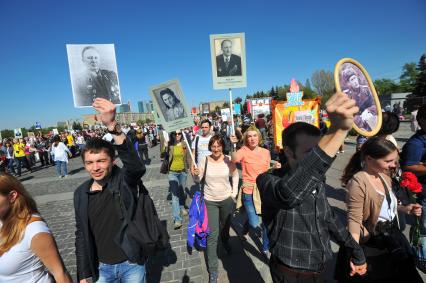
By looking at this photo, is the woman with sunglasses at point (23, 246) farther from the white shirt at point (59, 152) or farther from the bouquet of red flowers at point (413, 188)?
the white shirt at point (59, 152)

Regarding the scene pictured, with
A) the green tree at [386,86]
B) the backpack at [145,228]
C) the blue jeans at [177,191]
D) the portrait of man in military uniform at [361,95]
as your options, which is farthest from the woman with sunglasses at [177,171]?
the green tree at [386,86]

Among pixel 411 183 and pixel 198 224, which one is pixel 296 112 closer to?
pixel 198 224

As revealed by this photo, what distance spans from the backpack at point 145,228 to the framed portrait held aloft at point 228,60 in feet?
10.1

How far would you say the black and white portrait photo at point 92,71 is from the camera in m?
4.38

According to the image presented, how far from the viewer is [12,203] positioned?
75.4 inches

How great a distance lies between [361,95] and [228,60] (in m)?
3.20

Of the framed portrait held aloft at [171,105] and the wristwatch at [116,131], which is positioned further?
the framed portrait held aloft at [171,105]

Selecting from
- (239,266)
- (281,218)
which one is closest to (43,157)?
(239,266)

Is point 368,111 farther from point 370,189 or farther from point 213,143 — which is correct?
point 213,143

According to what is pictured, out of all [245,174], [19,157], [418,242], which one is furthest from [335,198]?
[19,157]

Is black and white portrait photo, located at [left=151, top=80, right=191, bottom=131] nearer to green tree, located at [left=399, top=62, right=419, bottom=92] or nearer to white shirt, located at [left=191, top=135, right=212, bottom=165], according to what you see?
white shirt, located at [left=191, top=135, right=212, bottom=165]

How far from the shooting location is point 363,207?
6.73ft

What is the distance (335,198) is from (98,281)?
542 cm

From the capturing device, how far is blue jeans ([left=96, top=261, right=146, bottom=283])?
6.99 feet
